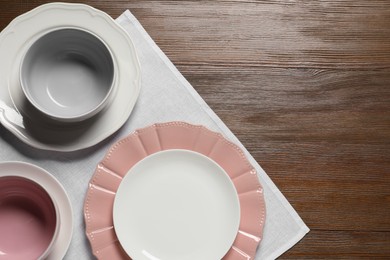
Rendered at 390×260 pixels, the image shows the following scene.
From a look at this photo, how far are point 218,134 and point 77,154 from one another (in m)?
0.19

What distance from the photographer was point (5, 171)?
2.43 feet

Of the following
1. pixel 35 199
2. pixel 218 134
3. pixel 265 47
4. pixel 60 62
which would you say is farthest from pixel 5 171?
pixel 265 47

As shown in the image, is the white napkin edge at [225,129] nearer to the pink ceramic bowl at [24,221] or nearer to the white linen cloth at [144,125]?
the white linen cloth at [144,125]

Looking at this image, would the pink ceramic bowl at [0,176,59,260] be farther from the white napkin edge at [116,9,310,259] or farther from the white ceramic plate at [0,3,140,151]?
the white napkin edge at [116,9,310,259]

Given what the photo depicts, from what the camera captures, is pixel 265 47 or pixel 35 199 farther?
pixel 265 47

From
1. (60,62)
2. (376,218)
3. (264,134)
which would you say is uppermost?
(60,62)

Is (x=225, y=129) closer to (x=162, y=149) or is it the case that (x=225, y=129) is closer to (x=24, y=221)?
(x=162, y=149)

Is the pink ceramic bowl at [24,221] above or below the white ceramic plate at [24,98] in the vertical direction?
below

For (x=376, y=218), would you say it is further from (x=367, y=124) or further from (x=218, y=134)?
(x=218, y=134)

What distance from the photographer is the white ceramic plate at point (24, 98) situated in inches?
29.7

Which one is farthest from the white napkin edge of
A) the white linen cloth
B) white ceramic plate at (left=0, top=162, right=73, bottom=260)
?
white ceramic plate at (left=0, top=162, right=73, bottom=260)

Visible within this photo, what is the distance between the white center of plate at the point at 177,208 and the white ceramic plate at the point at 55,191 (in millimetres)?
64

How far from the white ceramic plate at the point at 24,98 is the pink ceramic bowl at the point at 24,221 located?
0.21 feet

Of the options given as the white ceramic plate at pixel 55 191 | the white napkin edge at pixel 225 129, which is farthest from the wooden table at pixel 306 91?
the white ceramic plate at pixel 55 191
